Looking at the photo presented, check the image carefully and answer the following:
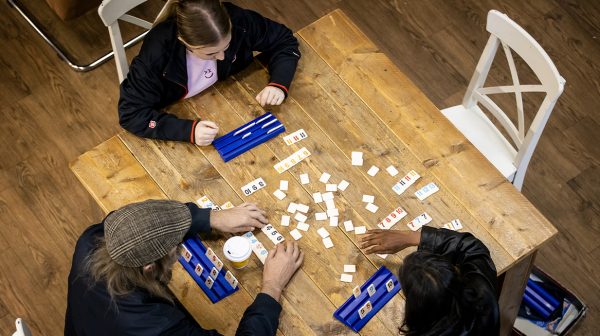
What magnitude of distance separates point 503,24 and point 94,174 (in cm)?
180

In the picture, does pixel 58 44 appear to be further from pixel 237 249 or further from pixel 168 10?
pixel 237 249

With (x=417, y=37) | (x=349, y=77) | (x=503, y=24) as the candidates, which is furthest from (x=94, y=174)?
(x=417, y=37)

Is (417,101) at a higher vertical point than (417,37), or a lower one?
higher

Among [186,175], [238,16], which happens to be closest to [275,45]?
[238,16]

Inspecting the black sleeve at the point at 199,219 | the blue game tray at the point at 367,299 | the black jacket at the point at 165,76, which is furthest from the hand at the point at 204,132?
the blue game tray at the point at 367,299

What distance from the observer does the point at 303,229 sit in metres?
2.90

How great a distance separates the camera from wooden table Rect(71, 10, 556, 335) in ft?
9.16

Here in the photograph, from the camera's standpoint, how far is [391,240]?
9.27 feet

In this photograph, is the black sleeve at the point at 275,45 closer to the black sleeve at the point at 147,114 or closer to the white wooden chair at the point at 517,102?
the black sleeve at the point at 147,114

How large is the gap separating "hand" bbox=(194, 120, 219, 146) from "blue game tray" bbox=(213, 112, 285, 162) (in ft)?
0.19

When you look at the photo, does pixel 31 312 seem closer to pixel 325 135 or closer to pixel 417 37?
pixel 325 135

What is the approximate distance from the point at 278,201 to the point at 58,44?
2.26 metres

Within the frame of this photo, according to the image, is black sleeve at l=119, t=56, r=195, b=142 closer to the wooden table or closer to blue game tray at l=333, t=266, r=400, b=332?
the wooden table

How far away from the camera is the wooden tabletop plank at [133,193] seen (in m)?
2.75
